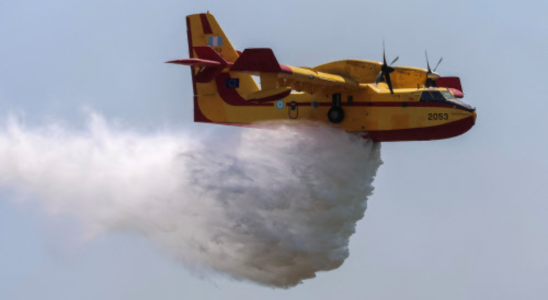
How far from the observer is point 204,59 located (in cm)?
4312

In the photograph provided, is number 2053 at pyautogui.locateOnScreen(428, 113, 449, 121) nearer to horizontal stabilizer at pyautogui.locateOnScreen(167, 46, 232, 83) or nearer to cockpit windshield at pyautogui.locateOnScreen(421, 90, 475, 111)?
cockpit windshield at pyautogui.locateOnScreen(421, 90, 475, 111)

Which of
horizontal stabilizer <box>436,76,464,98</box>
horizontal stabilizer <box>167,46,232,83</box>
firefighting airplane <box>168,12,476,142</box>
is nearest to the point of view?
horizontal stabilizer <box>167,46,232,83</box>

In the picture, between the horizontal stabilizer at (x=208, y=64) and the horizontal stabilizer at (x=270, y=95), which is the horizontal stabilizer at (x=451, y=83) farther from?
the horizontal stabilizer at (x=208, y=64)

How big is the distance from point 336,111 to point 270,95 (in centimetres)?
353

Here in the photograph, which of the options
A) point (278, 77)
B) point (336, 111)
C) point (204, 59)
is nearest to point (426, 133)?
point (336, 111)

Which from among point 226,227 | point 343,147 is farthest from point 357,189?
point 226,227

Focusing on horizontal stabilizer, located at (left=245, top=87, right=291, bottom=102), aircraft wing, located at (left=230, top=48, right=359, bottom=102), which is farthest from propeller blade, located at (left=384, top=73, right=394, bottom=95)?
horizontal stabilizer, located at (left=245, top=87, right=291, bottom=102)

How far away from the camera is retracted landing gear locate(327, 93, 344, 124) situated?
4378 centimetres

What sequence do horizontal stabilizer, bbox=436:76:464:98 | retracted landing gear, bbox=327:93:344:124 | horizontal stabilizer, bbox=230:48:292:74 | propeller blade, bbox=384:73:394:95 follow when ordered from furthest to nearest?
1. horizontal stabilizer, bbox=436:76:464:98
2. retracted landing gear, bbox=327:93:344:124
3. propeller blade, bbox=384:73:394:95
4. horizontal stabilizer, bbox=230:48:292:74

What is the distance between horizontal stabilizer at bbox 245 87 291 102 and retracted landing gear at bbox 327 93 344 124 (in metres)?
3.04

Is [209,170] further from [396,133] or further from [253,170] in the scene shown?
[396,133]

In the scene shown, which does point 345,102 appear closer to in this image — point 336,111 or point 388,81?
point 336,111

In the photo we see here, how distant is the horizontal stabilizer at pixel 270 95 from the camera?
134ft

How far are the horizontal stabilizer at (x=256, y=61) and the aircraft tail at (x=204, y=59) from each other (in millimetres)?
3350
